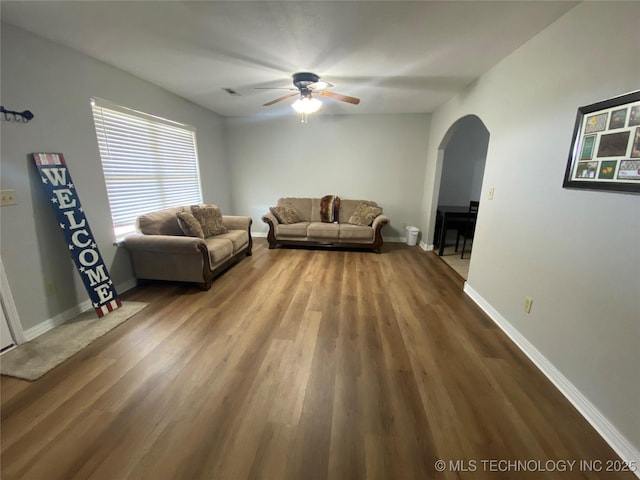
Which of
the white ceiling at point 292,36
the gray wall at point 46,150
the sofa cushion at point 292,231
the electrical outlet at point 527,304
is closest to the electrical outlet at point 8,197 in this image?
the gray wall at point 46,150

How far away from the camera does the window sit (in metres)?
2.83

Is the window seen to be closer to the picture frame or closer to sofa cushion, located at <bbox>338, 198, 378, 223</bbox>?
sofa cushion, located at <bbox>338, 198, 378, 223</bbox>

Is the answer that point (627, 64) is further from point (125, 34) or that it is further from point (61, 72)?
point (61, 72)

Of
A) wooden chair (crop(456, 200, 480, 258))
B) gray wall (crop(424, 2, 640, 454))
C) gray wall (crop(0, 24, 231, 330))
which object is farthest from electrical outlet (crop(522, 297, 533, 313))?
gray wall (crop(0, 24, 231, 330))

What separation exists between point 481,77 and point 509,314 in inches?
100

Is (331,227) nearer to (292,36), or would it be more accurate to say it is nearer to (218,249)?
(218,249)

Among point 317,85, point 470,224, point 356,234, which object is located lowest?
point 356,234

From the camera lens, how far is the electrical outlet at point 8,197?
1.97 m

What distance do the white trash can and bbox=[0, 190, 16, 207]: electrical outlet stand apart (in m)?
5.21

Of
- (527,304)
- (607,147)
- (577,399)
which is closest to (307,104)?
(607,147)

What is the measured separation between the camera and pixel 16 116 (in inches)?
79.6

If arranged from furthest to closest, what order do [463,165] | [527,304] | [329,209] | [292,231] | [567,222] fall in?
1. [463,165]
2. [329,209]
3. [292,231]
4. [527,304]
5. [567,222]

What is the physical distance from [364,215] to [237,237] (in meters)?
2.30

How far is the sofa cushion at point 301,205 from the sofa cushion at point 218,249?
187 cm
